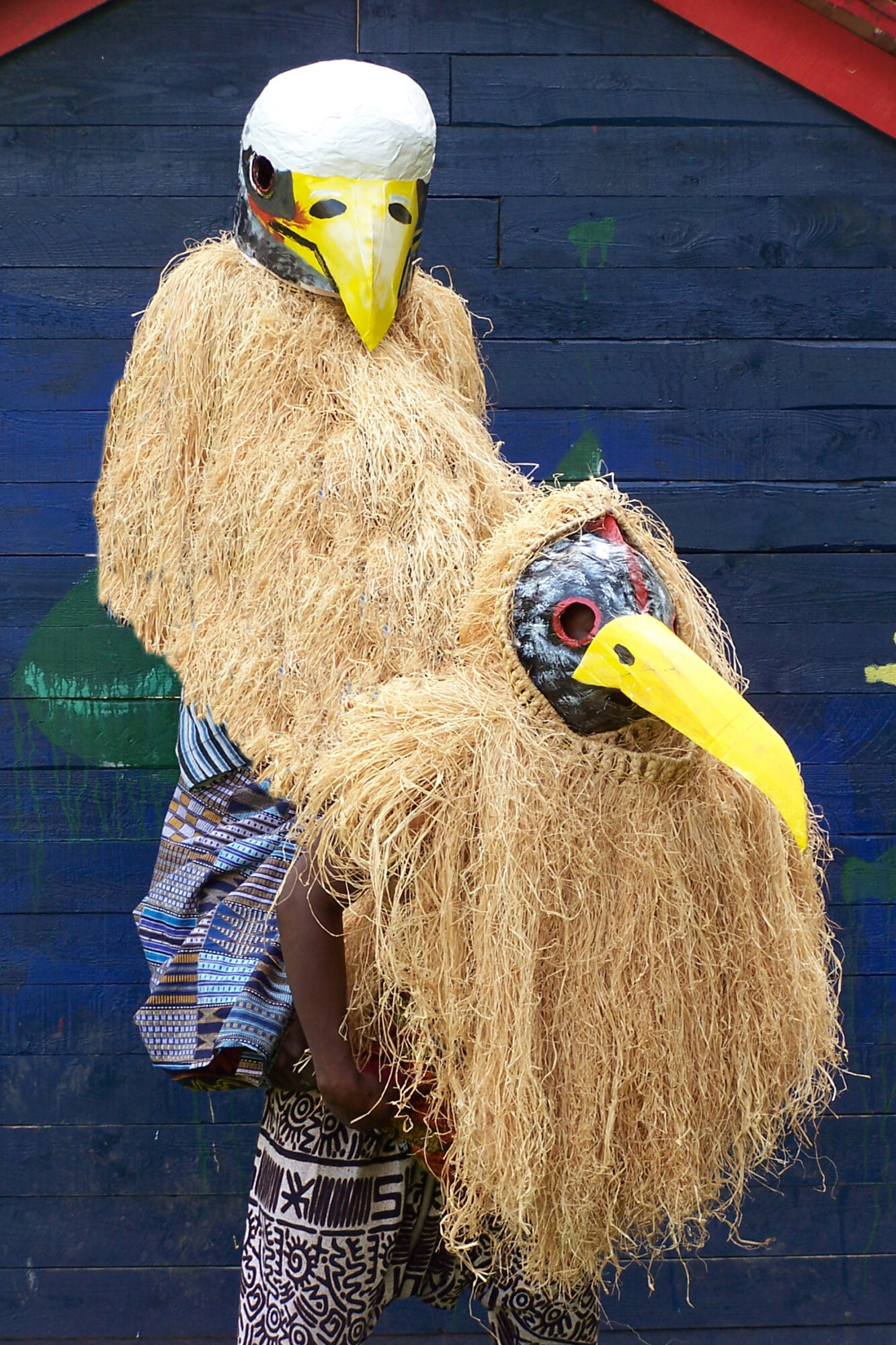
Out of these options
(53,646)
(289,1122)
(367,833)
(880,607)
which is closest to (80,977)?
(53,646)

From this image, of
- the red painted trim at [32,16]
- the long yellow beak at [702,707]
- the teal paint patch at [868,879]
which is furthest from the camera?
the teal paint patch at [868,879]

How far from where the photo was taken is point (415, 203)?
1.15 meters

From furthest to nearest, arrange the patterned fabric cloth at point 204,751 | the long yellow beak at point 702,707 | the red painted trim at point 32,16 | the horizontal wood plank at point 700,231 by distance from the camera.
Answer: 1. the horizontal wood plank at point 700,231
2. the red painted trim at point 32,16
3. the patterned fabric cloth at point 204,751
4. the long yellow beak at point 702,707

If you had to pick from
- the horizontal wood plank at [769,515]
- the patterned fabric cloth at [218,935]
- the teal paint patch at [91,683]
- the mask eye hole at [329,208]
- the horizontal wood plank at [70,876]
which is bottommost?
the horizontal wood plank at [70,876]

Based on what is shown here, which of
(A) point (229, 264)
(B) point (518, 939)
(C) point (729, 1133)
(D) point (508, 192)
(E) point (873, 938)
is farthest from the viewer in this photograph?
(E) point (873, 938)

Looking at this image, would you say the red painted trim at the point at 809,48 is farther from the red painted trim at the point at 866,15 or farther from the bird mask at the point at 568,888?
the bird mask at the point at 568,888

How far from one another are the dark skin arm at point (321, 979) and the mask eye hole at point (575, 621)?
297mm

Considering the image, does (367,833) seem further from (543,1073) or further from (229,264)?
(229,264)

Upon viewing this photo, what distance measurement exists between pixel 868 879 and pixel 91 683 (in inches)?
48.0

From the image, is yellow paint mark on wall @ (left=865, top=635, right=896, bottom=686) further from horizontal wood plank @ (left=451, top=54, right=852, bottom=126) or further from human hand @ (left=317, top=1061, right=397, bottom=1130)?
human hand @ (left=317, top=1061, right=397, bottom=1130)

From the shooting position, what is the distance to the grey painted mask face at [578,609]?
0.96 meters

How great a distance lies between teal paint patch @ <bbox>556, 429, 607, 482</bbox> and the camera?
177 cm

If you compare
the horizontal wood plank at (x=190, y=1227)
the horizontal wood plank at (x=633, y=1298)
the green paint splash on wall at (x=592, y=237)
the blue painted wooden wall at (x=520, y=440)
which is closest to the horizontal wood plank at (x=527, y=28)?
the blue painted wooden wall at (x=520, y=440)

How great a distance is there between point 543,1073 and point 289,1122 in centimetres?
35
